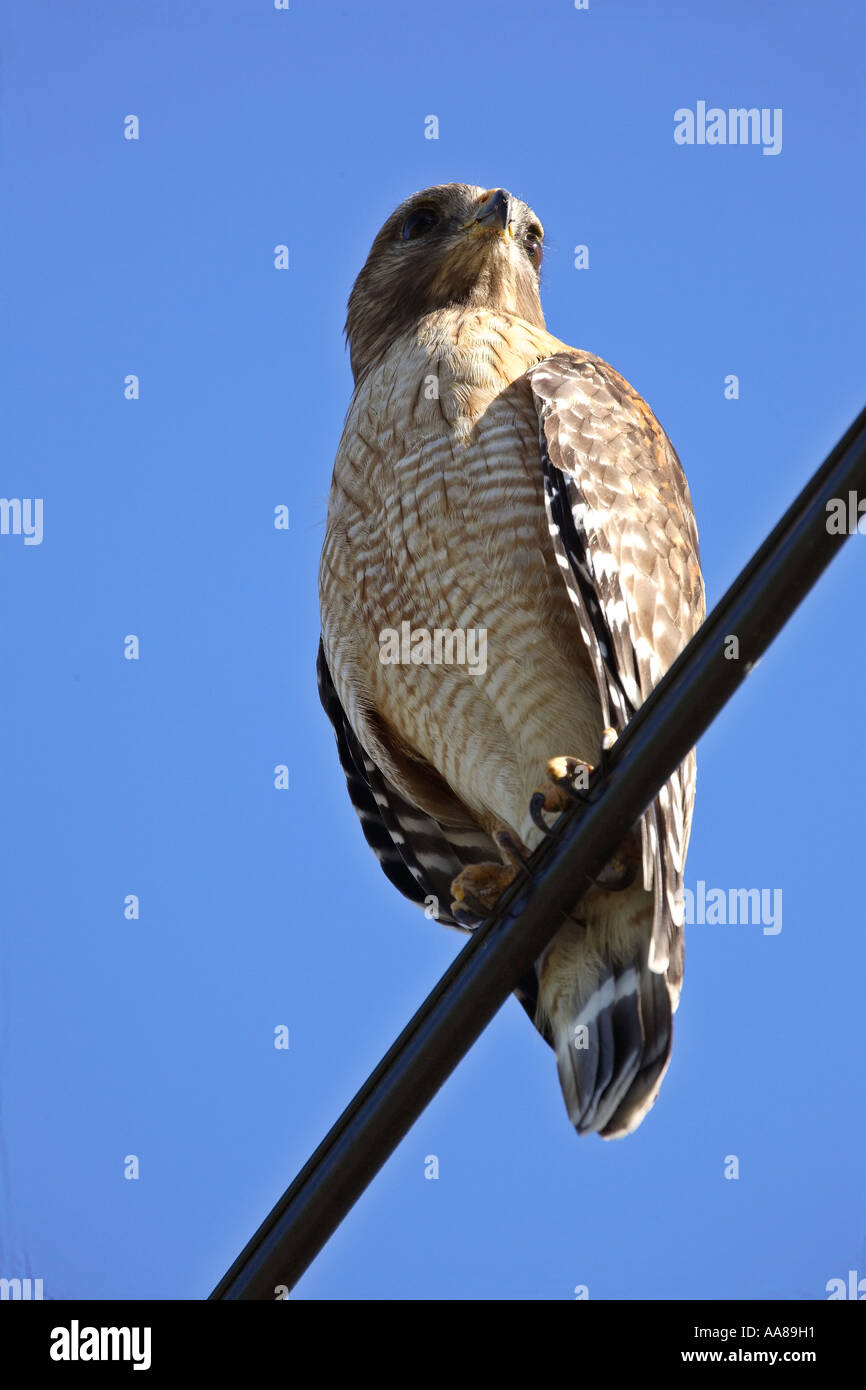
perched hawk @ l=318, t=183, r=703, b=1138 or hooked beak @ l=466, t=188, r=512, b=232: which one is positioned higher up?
hooked beak @ l=466, t=188, r=512, b=232

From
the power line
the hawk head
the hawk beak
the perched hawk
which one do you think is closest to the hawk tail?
the perched hawk

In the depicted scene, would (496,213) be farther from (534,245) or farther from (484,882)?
(484,882)

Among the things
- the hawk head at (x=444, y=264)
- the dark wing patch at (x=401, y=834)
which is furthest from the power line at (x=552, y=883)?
the hawk head at (x=444, y=264)

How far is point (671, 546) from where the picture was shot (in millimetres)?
5113

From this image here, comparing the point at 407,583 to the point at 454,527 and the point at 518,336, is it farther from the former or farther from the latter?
the point at 518,336

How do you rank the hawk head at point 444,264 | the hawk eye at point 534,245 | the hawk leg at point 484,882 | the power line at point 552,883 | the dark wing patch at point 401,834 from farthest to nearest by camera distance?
the hawk eye at point 534,245, the hawk head at point 444,264, the dark wing patch at point 401,834, the hawk leg at point 484,882, the power line at point 552,883

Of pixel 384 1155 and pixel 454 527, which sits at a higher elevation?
pixel 454 527

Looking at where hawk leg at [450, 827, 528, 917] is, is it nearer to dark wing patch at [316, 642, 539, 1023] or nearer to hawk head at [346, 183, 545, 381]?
dark wing patch at [316, 642, 539, 1023]

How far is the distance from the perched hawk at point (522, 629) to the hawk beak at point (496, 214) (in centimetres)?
61

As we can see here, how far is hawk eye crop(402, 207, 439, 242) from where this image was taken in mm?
6520

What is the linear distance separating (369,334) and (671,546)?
1945 millimetres

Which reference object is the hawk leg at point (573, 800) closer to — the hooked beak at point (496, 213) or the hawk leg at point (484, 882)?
the hawk leg at point (484, 882)

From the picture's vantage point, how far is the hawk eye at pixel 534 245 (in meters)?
6.51
